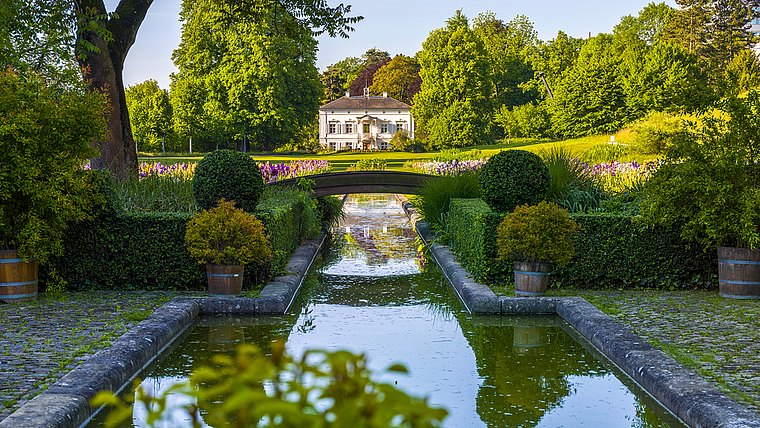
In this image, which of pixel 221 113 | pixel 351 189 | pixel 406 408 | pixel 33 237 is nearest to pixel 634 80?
pixel 221 113

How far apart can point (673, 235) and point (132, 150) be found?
9849 mm

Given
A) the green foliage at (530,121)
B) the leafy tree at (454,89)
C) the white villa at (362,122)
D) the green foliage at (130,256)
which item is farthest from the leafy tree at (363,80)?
the green foliage at (130,256)

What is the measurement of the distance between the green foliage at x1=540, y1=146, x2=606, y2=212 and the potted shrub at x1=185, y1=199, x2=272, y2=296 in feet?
13.5

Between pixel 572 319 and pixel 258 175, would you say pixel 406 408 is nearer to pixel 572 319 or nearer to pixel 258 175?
pixel 572 319

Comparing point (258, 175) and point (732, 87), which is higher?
point (732, 87)

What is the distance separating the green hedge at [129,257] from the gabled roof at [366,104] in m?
62.6

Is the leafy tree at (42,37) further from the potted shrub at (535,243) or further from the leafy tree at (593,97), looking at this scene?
the leafy tree at (593,97)

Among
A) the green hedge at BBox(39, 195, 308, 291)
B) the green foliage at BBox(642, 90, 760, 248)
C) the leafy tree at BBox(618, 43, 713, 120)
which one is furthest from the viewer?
the leafy tree at BBox(618, 43, 713, 120)

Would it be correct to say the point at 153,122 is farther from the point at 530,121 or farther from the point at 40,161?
the point at 40,161

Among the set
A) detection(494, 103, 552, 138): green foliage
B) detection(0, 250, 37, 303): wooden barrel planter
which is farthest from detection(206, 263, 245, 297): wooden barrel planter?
detection(494, 103, 552, 138): green foliage

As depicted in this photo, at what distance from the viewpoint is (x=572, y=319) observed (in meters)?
6.69

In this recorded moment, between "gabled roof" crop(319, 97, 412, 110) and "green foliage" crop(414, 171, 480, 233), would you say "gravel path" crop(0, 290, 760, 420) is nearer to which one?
"green foliage" crop(414, 171, 480, 233)

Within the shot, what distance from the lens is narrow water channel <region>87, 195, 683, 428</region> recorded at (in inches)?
173

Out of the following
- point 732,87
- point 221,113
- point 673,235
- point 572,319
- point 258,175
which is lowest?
point 572,319
